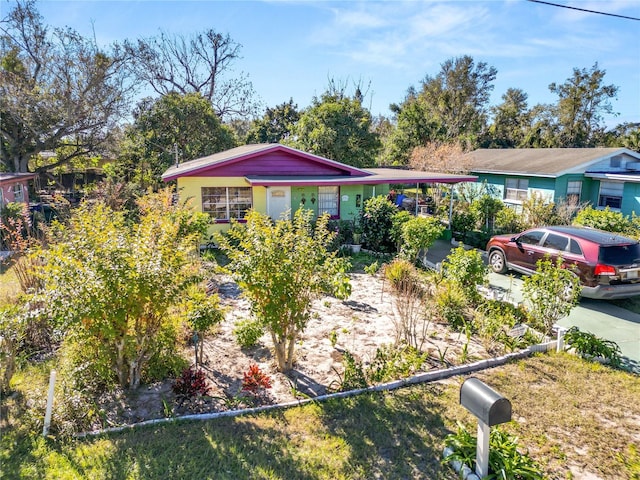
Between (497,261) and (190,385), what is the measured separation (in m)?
9.59

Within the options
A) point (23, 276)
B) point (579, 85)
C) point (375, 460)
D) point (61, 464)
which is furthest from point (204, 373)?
point (579, 85)

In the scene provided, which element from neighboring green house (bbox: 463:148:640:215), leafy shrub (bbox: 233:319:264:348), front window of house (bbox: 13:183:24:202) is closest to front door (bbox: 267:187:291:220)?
leafy shrub (bbox: 233:319:264:348)

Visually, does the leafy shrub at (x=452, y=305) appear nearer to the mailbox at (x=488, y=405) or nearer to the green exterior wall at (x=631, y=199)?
the mailbox at (x=488, y=405)

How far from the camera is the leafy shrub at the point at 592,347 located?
6.51m

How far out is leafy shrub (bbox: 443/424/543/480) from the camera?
3.94 metres

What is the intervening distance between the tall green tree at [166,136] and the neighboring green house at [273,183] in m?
11.8

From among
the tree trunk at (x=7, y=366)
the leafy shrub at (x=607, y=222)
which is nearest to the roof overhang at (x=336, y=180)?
the leafy shrub at (x=607, y=222)

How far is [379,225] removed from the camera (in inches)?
560

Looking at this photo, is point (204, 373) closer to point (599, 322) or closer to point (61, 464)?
point (61, 464)

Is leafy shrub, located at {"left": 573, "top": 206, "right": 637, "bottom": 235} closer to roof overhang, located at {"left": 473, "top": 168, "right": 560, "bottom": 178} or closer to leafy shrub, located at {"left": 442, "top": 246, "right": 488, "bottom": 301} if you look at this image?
roof overhang, located at {"left": 473, "top": 168, "right": 560, "bottom": 178}

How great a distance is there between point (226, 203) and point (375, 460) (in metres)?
12.9

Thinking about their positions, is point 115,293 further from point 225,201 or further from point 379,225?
point 225,201

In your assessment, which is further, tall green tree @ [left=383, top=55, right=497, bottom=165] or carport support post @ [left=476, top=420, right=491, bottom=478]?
tall green tree @ [left=383, top=55, right=497, bottom=165]

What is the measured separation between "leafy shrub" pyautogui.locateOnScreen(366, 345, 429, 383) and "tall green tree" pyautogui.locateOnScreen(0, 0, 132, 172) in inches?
1053
